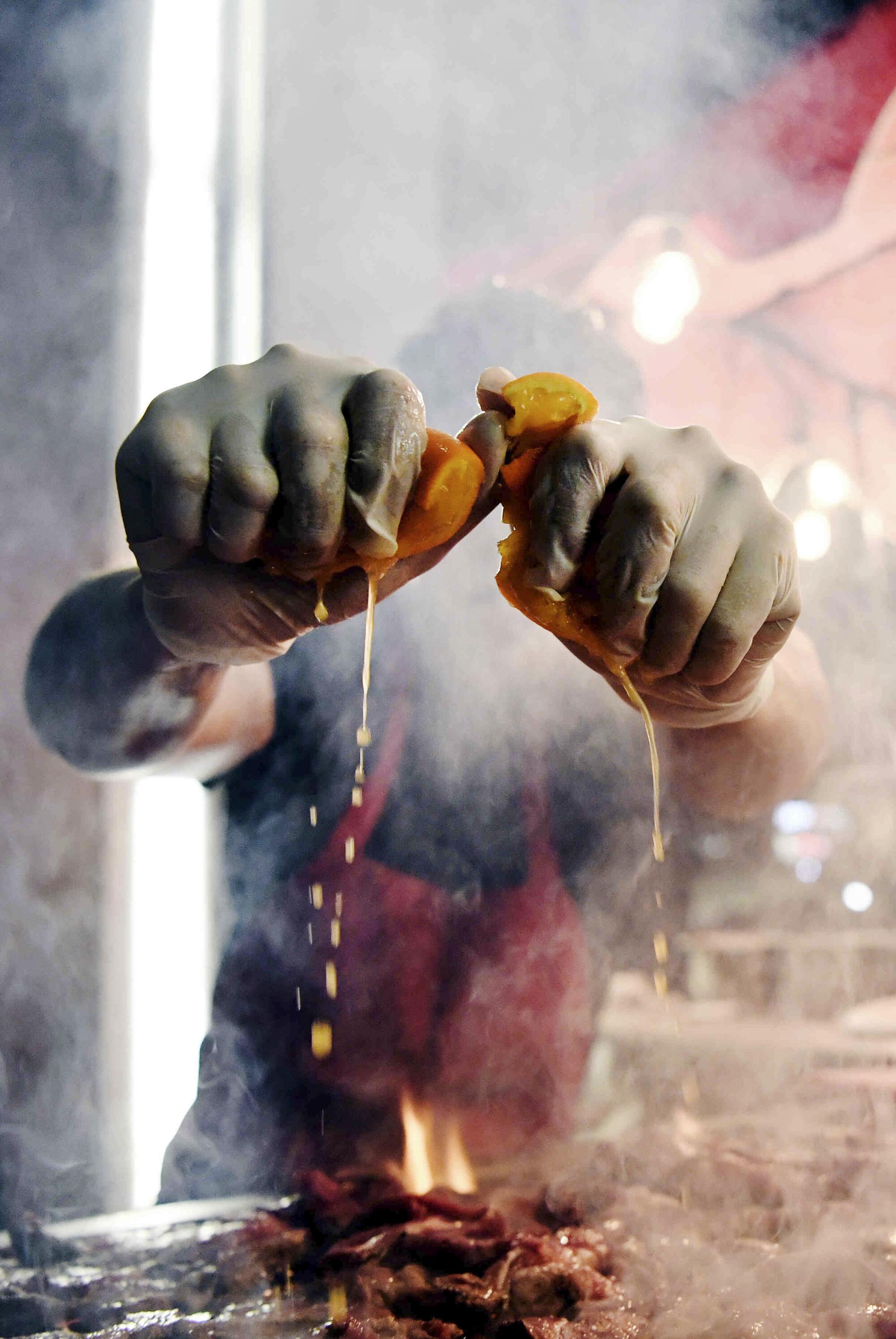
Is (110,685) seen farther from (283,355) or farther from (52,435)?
(52,435)

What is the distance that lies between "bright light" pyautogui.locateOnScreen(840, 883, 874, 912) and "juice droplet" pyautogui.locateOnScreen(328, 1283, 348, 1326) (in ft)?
5.91

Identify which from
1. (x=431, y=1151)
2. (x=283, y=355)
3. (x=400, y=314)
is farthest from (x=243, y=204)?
(x=431, y=1151)

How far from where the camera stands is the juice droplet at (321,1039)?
1.73 m

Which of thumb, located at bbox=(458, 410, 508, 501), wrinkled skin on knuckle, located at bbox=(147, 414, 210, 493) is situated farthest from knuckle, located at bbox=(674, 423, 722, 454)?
wrinkled skin on knuckle, located at bbox=(147, 414, 210, 493)

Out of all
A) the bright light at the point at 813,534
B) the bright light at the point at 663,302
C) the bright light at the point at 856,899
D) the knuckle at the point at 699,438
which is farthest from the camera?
the bright light at the point at 663,302

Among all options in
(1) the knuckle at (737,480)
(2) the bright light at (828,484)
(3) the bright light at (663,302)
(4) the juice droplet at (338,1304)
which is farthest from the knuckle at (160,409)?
(3) the bright light at (663,302)

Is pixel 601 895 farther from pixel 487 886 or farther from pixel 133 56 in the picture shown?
pixel 133 56

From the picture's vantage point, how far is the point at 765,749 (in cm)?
169

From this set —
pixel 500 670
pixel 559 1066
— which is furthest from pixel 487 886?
pixel 500 670

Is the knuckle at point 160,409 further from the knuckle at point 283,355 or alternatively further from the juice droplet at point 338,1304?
the juice droplet at point 338,1304

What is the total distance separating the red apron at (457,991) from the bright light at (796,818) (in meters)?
0.87

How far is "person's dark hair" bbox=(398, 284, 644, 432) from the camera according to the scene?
7.20ft

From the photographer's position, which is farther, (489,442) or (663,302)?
(663,302)

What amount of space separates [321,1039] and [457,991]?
1.01 feet
